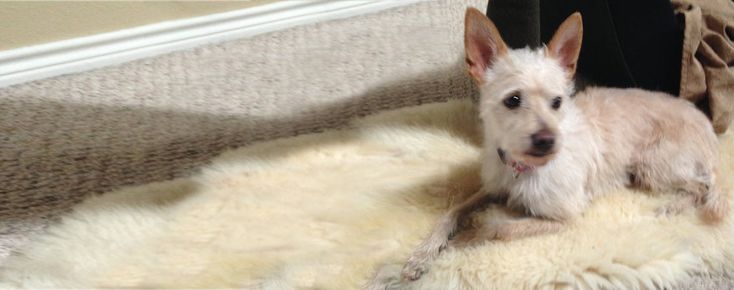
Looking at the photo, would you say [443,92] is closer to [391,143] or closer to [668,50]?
[391,143]

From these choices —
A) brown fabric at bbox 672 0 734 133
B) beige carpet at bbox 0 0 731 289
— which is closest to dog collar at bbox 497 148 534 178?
beige carpet at bbox 0 0 731 289

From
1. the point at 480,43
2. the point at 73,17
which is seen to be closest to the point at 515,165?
the point at 480,43

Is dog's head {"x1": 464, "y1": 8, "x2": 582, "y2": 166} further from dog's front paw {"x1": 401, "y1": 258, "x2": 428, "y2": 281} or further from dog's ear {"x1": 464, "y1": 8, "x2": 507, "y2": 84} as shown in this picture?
dog's front paw {"x1": 401, "y1": 258, "x2": 428, "y2": 281}

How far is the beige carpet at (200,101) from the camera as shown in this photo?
146 cm

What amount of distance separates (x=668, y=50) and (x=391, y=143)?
0.72 m

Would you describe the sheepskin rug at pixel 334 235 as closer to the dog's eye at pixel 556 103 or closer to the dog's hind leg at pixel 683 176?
the dog's hind leg at pixel 683 176

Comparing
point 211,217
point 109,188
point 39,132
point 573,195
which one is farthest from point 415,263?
point 39,132

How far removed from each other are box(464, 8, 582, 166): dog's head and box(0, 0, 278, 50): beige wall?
4.05ft

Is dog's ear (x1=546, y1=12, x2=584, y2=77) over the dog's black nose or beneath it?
over

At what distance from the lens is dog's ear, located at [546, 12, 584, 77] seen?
3.71 ft

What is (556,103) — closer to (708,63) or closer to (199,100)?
(708,63)

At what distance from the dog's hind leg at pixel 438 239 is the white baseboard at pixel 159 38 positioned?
1221 mm

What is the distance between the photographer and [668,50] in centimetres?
144

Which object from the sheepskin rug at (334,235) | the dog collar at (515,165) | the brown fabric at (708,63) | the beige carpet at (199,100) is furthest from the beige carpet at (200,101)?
the brown fabric at (708,63)
